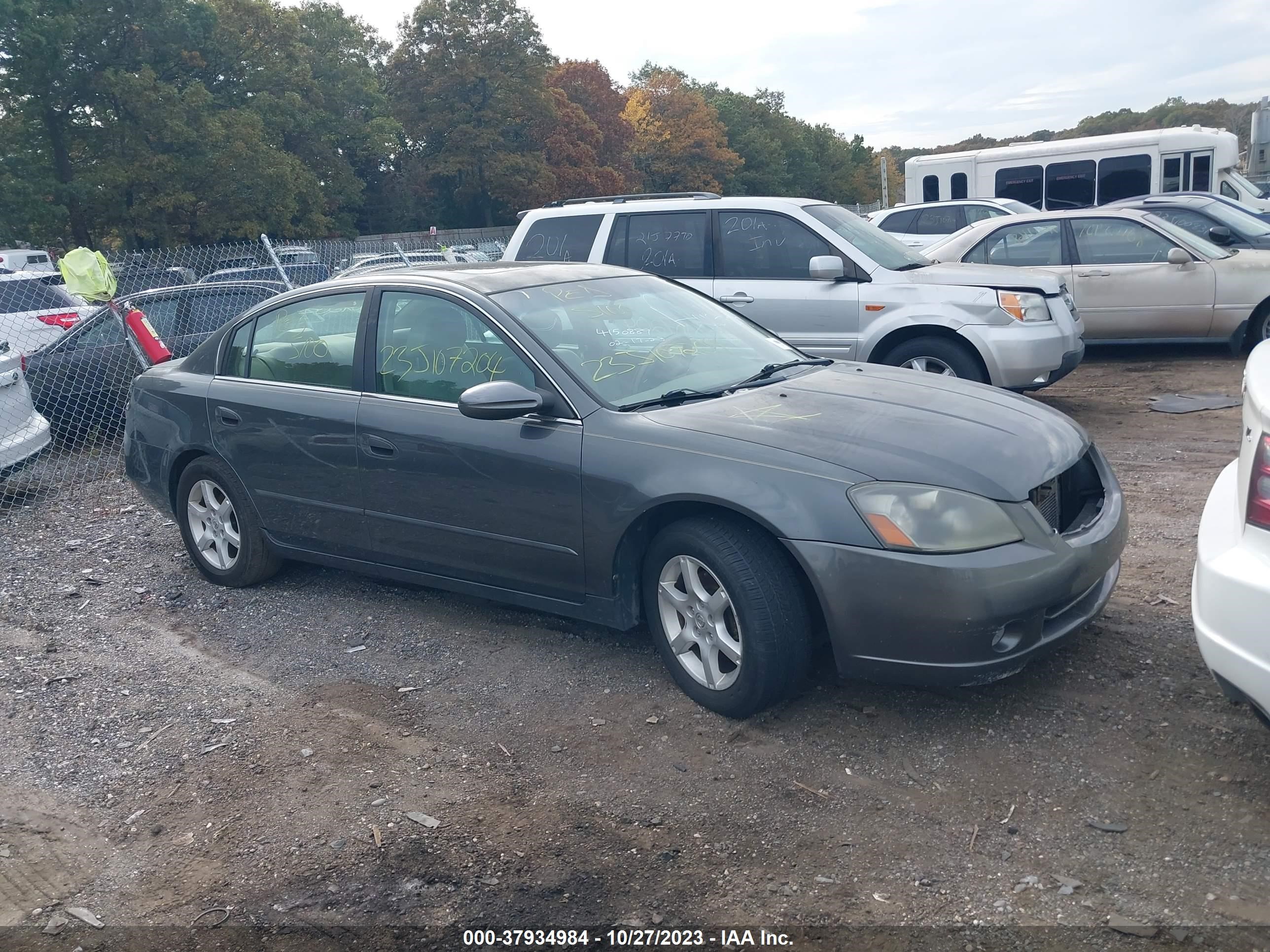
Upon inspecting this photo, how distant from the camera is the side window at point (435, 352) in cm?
455

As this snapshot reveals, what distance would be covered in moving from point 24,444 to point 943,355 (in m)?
6.87

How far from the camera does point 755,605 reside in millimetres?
3668

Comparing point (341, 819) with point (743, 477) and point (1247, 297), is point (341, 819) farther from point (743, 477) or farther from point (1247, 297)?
point (1247, 297)

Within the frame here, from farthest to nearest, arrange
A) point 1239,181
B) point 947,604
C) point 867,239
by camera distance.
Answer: point 1239,181
point 867,239
point 947,604

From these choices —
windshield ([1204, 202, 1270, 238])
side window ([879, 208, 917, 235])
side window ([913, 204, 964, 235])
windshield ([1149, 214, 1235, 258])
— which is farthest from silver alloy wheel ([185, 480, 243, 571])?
side window ([879, 208, 917, 235])

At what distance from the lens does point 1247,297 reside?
33.1 ft

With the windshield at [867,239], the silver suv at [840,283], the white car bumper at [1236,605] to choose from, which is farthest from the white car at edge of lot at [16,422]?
the white car bumper at [1236,605]

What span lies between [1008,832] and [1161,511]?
10.8ft

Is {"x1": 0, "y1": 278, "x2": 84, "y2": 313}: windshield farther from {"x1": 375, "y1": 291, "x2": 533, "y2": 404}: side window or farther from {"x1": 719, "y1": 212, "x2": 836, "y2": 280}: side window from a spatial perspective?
{"x1": 375, "y1": 291, "x2": 533, "y2": 404}: side window

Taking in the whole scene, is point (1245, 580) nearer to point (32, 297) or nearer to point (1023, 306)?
point (1023, 306)

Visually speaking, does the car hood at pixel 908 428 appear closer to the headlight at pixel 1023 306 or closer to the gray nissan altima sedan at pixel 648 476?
the gray nissan altima sedan at pixel 648 476

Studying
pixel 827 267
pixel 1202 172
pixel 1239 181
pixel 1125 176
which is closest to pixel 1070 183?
pixel 1125 176

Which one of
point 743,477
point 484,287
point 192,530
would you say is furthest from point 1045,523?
point 192,530

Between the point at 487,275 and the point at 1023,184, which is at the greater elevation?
the point at 1023,184
